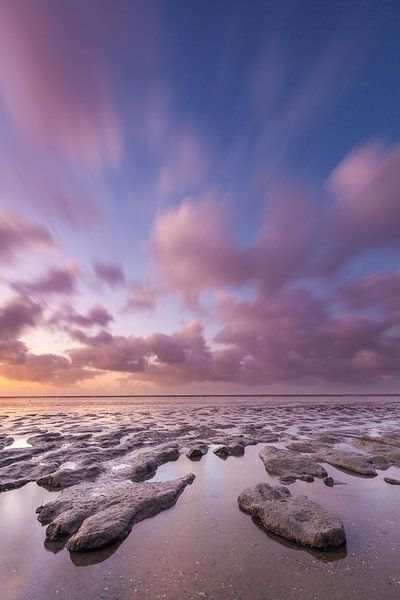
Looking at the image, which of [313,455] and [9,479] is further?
[313,455]

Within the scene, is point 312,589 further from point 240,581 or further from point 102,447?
point 102,447

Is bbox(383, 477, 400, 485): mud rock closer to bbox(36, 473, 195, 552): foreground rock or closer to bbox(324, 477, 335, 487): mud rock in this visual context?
bbox(324, 477, 335, 487): mud rock

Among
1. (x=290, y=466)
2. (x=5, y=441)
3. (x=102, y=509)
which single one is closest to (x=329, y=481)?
(x=290, y=466)

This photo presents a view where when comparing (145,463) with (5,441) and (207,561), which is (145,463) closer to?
(207,561)

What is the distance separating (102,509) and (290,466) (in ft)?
24.3

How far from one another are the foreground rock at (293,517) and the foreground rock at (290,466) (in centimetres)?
296

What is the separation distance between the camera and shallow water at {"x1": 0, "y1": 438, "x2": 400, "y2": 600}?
16.9 ft

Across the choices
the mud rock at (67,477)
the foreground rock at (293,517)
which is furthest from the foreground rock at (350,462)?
the mud rock at (67,477)

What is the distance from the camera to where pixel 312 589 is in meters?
5.09

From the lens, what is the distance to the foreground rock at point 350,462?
1209 cm

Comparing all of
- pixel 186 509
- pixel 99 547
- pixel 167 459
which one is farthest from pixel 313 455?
pixel 99 547

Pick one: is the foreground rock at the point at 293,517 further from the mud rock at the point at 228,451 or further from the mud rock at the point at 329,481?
the mud rock at the point at 228,451

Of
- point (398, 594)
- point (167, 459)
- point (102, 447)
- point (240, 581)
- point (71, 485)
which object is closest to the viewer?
point (398, 594)

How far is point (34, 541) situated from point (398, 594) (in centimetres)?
687
